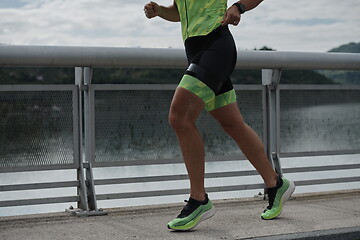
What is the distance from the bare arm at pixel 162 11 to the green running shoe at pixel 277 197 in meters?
1.29

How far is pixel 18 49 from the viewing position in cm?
493

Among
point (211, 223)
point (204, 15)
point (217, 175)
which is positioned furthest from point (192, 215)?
point (217, 175)

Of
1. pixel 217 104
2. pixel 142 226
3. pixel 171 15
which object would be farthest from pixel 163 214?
pixel 171 15

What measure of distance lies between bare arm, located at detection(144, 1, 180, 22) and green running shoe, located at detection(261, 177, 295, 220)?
1.29 metres

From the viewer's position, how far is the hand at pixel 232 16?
4.27 m

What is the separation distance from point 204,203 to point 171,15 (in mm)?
1230

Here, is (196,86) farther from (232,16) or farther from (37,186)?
(37,186)

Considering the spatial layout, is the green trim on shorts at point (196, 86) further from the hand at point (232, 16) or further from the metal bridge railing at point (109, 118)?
the metal bridge railing at point (109, 118)

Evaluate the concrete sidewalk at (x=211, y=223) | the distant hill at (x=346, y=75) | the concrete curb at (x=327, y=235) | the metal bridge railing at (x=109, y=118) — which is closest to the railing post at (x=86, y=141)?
the metal bridge railing at (x=109, y=118)

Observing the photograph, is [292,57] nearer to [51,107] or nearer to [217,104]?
[217,104]

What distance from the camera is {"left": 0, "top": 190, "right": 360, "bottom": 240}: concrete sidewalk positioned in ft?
14.0

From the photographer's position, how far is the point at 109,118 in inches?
218

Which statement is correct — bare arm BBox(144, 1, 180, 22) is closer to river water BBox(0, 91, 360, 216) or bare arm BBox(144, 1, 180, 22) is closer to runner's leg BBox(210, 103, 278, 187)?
runner's leg BBox(210, 103, 278, 187)

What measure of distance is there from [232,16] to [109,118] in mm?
1616
